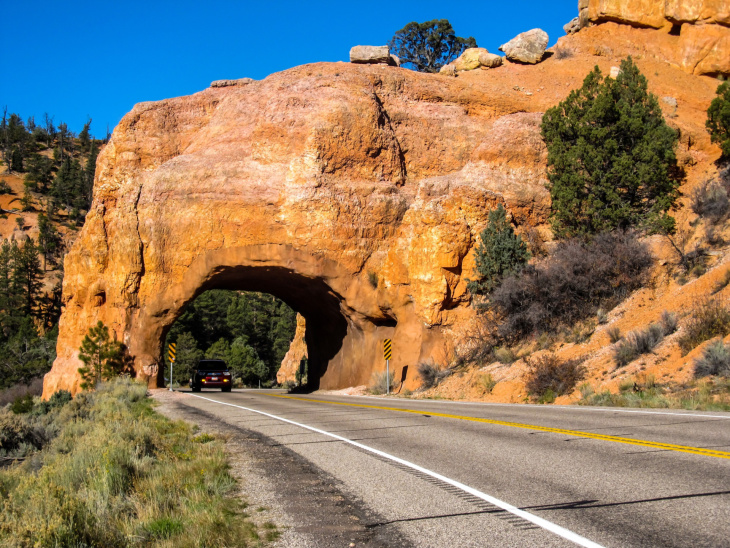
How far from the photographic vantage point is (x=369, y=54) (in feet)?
130

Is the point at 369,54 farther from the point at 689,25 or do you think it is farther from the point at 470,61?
the point at 689,25

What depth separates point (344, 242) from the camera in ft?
102

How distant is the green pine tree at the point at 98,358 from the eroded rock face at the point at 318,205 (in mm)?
970

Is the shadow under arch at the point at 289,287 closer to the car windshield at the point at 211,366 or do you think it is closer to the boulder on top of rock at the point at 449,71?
the car windshield at the point at 211,366

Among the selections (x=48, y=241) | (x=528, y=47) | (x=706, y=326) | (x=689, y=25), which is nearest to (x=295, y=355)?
(x=528, y=47)

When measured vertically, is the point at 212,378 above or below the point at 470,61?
below

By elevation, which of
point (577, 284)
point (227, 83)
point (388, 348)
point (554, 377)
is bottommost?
point (554, 377)

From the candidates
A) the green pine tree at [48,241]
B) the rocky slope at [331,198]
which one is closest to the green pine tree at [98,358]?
→ the rocky slope at [331,198]

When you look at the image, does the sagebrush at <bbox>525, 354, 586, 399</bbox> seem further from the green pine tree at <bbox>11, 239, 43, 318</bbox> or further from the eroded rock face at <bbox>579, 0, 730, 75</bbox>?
the green pine tree at <bbox>11, 239, 43, 318</bbox>

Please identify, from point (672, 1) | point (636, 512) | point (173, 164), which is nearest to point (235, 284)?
point (173, 164)

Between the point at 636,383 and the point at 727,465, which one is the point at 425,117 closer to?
the point at 636,383

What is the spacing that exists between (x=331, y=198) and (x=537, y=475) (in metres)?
25.0

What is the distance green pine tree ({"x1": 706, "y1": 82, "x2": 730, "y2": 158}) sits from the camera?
1030 inches

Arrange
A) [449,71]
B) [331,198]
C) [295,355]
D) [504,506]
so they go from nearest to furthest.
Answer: [504,506], [331,198], [449,71], [295,355]
